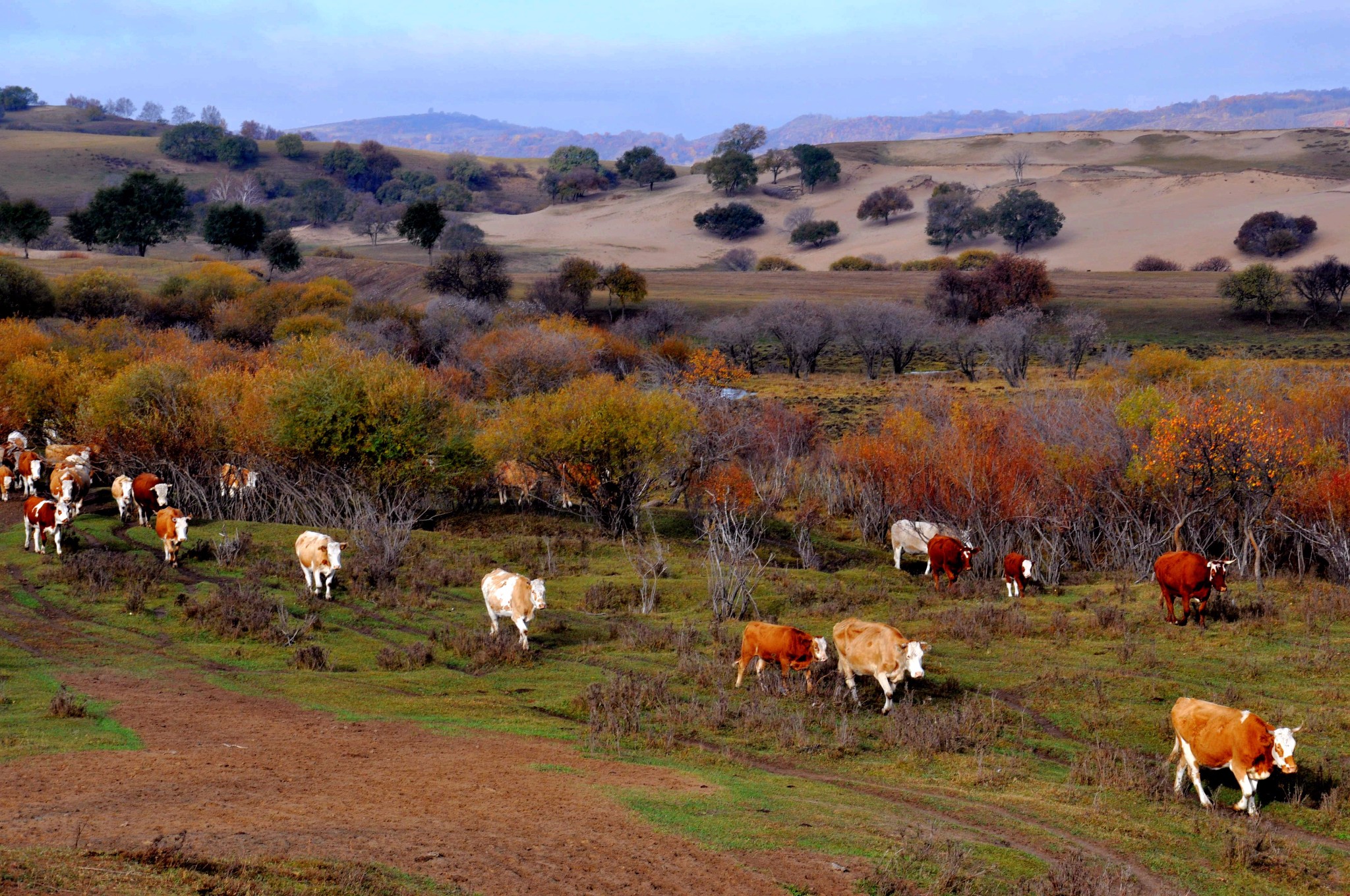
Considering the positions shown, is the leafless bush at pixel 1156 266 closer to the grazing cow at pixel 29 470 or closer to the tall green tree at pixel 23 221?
the grazing cow at pixel 29 470

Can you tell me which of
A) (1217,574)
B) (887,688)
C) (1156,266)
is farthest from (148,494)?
(1156,266)

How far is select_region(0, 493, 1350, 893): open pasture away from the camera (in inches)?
358

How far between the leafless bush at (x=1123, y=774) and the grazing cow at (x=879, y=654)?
8.00 feet

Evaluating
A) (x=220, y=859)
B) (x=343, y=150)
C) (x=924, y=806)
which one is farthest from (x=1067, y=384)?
(x=343, y=150)

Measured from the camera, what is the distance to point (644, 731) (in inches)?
516

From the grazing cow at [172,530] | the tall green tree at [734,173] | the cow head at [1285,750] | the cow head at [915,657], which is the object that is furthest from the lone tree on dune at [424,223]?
the cow head at [1285,750]

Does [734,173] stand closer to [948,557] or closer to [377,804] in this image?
[948,557]

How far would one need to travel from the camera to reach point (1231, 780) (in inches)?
475

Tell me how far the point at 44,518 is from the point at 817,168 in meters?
137

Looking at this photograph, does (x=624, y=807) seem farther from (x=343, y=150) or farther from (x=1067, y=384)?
(x=343, y=150)

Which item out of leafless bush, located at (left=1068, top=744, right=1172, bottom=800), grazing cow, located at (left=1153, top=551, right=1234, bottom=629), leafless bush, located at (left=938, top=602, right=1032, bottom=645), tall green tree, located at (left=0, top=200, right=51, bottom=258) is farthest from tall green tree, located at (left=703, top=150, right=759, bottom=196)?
leafless bush, located at (left=1068, top=744, right=1172, bottom=800)

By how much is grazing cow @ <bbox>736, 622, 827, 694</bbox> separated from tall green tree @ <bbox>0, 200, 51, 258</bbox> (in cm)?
9086

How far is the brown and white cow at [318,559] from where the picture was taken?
20.0 metres

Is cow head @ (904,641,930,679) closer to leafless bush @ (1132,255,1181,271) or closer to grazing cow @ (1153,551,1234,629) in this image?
grazing cow @ (1153,551,1234,629)
